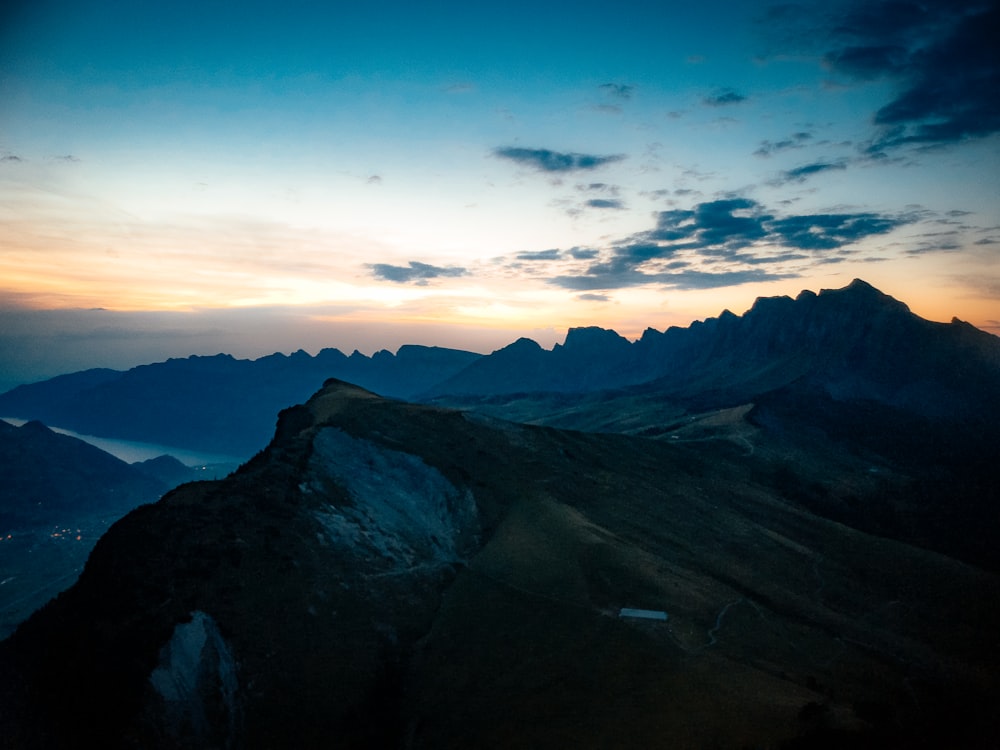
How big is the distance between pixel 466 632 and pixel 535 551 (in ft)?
65.1

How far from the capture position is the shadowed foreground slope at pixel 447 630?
1766 inches

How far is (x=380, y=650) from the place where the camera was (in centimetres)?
5650

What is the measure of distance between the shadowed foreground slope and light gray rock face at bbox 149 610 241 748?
175 mm

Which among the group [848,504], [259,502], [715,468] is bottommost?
[848,504]

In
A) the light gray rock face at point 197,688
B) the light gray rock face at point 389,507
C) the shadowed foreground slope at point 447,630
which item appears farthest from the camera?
the light gray rock face at point 389,507

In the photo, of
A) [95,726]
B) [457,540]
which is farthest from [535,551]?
[95,726]

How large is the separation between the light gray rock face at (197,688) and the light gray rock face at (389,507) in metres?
20.6

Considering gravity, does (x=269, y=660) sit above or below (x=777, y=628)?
above

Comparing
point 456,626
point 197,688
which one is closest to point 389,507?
point 456,626

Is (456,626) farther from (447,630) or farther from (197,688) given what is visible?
(197,688)

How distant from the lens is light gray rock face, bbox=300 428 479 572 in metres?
71.4

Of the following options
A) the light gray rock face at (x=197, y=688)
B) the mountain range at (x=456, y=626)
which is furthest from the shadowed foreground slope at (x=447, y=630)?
the mountain range at (x=456, y=626)

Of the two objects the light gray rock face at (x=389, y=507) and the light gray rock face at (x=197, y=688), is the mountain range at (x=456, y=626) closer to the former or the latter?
the light gray rock face at (x=197, y=688)

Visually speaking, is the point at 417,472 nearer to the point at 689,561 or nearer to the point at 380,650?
→ the point at 380,650
